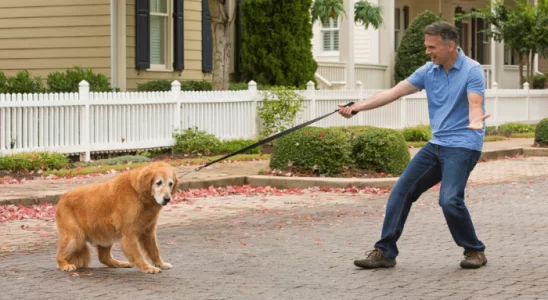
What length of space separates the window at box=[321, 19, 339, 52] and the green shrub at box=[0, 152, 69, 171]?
21.4m

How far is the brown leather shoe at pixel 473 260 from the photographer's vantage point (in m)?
8.48

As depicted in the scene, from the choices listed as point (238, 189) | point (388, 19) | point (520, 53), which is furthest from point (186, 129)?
point (520, 53)

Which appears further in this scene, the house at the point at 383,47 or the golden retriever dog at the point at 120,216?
the house at the point at 383,47

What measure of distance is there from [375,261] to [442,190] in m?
0.78

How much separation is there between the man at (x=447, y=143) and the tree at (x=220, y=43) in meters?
13.3

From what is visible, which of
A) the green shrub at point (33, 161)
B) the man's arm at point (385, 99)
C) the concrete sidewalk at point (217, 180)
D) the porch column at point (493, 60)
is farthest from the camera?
the porch column at point (493, 60)

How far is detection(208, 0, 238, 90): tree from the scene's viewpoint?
71.3ft

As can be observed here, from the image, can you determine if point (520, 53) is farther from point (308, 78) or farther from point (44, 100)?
point (44, 100)

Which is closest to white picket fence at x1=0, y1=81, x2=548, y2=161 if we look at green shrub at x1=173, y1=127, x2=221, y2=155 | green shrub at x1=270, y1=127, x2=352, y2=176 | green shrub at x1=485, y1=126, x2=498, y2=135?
green shrub at x1=173, y1=127, x2=221, y2=155

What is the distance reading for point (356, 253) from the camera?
9.55 m

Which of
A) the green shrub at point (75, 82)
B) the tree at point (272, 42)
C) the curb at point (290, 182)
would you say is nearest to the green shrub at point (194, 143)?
the green shrub at point (75, 82)

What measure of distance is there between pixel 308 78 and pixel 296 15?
5.09 ft

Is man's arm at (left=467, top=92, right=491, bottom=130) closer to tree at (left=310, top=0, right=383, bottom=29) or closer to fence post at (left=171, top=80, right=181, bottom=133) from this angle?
fence post at (left=171, top=80, right=181, bottom=133)

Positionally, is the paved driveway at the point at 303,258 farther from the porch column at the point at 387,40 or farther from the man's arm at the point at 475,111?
the porch column at the point at 387,40
